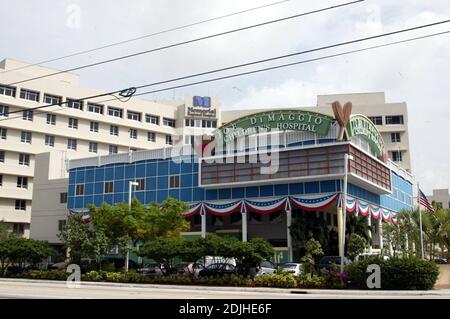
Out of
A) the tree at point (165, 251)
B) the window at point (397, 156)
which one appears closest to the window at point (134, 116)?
the window at point (397, 156)

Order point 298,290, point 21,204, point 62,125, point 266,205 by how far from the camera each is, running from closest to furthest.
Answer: point 298,290 < point 266,205 < point 21,204 < point 62,125

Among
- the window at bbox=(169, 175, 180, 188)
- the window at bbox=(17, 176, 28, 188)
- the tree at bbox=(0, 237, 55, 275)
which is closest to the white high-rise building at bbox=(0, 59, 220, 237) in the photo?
the window at bbox=(17, 176, 28, 188)

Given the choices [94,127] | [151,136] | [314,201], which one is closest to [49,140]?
[94,127]

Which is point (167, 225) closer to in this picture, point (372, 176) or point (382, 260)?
point (382, 260)

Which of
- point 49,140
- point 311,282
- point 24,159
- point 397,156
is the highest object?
point 49,140

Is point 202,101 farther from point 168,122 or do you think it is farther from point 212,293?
point 212,293

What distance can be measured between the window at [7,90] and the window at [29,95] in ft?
3.43

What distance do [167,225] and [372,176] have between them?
21.1 metres

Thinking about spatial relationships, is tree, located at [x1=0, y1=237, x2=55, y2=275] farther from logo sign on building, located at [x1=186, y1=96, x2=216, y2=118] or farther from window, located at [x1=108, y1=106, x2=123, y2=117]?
logo sign on building, located at [x1=186, y1=96, x2=216, y2=118]

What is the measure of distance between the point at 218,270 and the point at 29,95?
50.0m

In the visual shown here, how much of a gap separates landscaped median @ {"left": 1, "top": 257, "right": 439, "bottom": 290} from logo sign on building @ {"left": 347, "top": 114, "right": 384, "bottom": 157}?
65.4 ft

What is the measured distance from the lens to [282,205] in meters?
47.9

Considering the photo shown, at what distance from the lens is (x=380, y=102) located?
94.0 meters
